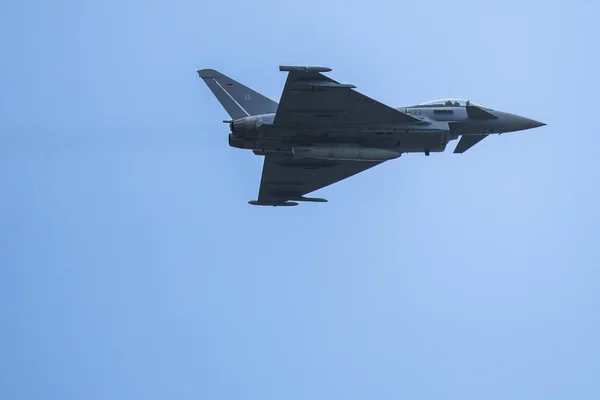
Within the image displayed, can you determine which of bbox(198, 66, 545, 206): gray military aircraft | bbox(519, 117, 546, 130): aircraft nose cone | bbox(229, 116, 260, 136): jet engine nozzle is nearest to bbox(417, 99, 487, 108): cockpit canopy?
bbox(198, 66, 545, 206): gray military aircraft

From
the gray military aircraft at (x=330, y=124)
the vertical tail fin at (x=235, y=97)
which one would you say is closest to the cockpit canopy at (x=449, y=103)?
the gray military aircraft at (x=330, y=124)

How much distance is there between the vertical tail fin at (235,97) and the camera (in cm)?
3578

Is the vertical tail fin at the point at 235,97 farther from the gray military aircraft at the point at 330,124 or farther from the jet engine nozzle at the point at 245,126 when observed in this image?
the jet engine nozzle at the point at 245,126

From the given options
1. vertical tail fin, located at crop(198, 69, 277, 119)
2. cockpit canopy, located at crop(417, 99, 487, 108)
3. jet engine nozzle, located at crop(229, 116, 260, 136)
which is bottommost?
jet engine nozzle, located at crop(229, 116, 260, 136)

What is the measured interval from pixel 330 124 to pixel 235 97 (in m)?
4.14

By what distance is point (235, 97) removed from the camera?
36.0m

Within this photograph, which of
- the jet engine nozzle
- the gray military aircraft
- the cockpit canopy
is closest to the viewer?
the gray military aircraft

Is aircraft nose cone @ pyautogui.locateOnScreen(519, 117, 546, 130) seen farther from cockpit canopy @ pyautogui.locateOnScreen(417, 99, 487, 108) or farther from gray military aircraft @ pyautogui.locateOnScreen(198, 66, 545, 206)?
cockpit canopy @ pyautogui.locateOnScreen(417, 99, 487, 108)

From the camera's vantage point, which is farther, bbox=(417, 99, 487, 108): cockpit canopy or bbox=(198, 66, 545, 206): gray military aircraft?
bbox=(417, 99, 487, 108): cockpit canopy

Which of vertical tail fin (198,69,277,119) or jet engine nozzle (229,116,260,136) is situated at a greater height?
vertical tail fin (198,69,277,119)

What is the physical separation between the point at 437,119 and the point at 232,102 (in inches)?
277

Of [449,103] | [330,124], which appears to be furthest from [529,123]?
→ [330,124]

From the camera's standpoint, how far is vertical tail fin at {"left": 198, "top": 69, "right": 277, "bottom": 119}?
3578 cm

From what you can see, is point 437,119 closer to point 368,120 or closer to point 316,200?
point 368,120
